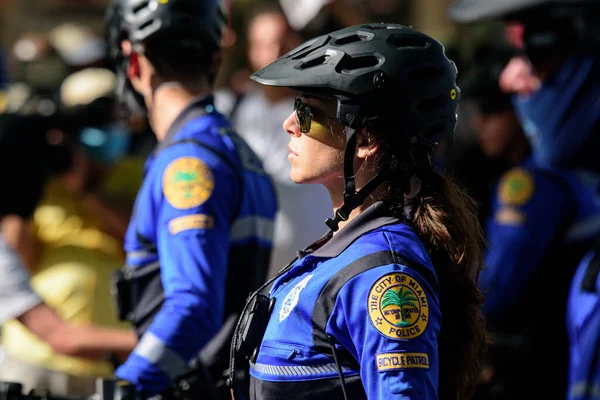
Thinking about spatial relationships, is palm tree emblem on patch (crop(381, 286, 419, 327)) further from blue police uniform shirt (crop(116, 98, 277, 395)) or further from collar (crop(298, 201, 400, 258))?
blue police uniform shirt (crop(116, 98, 277, 395))

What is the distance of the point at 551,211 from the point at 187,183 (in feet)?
7.79

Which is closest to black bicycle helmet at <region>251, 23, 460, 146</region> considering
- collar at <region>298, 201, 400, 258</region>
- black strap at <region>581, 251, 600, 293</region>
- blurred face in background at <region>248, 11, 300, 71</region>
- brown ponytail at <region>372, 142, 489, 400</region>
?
brown ponytail at <region>372, 142, 489, 400</region>

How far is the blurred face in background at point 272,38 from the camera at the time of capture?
6.21 m

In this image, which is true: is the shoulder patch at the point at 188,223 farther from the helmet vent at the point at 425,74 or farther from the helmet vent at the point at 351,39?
the helmet vent at the point at 425,74

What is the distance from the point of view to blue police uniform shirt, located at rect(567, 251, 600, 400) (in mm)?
4492

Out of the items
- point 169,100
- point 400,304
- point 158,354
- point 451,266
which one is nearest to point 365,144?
point 451,266

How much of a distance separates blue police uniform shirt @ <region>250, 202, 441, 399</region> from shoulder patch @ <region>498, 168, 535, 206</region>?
291cm

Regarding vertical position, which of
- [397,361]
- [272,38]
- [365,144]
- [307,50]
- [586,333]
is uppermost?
[272,38]

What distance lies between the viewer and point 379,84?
262cm

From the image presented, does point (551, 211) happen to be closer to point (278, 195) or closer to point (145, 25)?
point (278, 195)

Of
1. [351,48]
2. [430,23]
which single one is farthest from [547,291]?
[430,23]

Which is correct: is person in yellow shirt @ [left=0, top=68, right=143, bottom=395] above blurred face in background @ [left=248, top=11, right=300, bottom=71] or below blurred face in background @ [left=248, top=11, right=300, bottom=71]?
below

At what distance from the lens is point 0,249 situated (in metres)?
4.06

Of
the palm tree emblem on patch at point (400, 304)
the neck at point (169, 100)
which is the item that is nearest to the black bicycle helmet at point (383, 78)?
the palm tree emblem on patch at point (400, 304)
